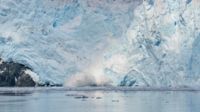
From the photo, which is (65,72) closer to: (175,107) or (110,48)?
(110,48)

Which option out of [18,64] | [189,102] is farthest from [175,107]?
[18,64]

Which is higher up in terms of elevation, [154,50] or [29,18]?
[29,18]

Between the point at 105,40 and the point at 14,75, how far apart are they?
4679 millimetres

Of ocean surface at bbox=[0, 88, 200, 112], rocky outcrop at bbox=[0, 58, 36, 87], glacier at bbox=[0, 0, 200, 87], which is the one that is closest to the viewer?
ocean surface at bbox=[0, 88, 200, 112]

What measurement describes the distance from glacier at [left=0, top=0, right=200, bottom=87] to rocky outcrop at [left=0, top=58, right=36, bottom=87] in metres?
0.55

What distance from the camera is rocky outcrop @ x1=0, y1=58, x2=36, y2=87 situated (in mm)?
30031

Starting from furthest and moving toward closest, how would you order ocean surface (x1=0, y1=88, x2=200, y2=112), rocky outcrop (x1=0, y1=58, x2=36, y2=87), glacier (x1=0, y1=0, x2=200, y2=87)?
1. rocky outcrop (x1=0, y1=58, x2=36, y2=87)
2. glacier (x1=0, y1=0, x2=200, y2=87)
3. ocean surface (x1=0, y1=88, x2=200, y2=112)

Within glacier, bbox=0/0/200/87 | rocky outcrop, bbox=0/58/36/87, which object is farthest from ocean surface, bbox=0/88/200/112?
glacier, bbox=0/0/200/87

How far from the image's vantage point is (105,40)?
30141 mm

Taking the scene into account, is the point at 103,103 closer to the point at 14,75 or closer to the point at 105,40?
the point at 105,40

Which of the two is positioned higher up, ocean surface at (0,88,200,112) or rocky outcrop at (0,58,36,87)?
rocky outcrop at (0,58,36,87)

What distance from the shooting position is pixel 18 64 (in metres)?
29.5

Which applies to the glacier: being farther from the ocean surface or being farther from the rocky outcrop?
the ocean surface

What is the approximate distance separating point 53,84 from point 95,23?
3324 millimetres
